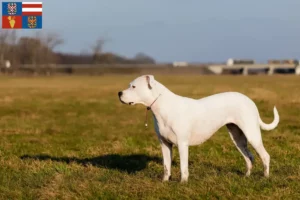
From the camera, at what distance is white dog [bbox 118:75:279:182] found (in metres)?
8.59

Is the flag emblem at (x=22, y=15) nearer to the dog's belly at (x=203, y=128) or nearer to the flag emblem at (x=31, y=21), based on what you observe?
the flag emblem at (x=31, y=21)

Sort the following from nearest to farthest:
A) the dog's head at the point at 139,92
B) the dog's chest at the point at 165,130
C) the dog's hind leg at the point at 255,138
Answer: the dog's head at the point at 139,92
the dog's chest at the point at 165,130
the dog's hind leg at the point at 255,138

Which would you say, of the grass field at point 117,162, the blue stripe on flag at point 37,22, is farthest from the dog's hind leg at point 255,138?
the blue stripe on flag at point 37,22

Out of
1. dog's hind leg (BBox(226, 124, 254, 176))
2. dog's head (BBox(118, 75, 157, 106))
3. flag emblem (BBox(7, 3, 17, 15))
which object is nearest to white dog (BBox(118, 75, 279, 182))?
dog's head (BBox(118, 75, 157, 106))

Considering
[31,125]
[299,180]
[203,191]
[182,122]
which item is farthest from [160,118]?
[31,125]

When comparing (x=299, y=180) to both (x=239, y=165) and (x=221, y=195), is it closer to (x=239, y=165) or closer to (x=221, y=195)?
(x=221, y=195)

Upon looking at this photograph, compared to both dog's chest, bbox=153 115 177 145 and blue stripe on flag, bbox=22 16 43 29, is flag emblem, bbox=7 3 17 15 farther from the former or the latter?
dog's chest, bbox=153 115 177 145

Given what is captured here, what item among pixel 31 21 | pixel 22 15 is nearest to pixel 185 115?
pixel 31 21

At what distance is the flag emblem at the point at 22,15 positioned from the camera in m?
25.8

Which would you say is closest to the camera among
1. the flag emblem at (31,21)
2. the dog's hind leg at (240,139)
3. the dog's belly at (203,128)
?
the dog's belly at (203,128)

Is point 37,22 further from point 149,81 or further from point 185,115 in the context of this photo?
point 185,115

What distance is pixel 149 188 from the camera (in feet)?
26.2

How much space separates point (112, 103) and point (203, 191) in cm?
2755

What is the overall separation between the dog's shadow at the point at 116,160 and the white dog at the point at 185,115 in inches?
111
